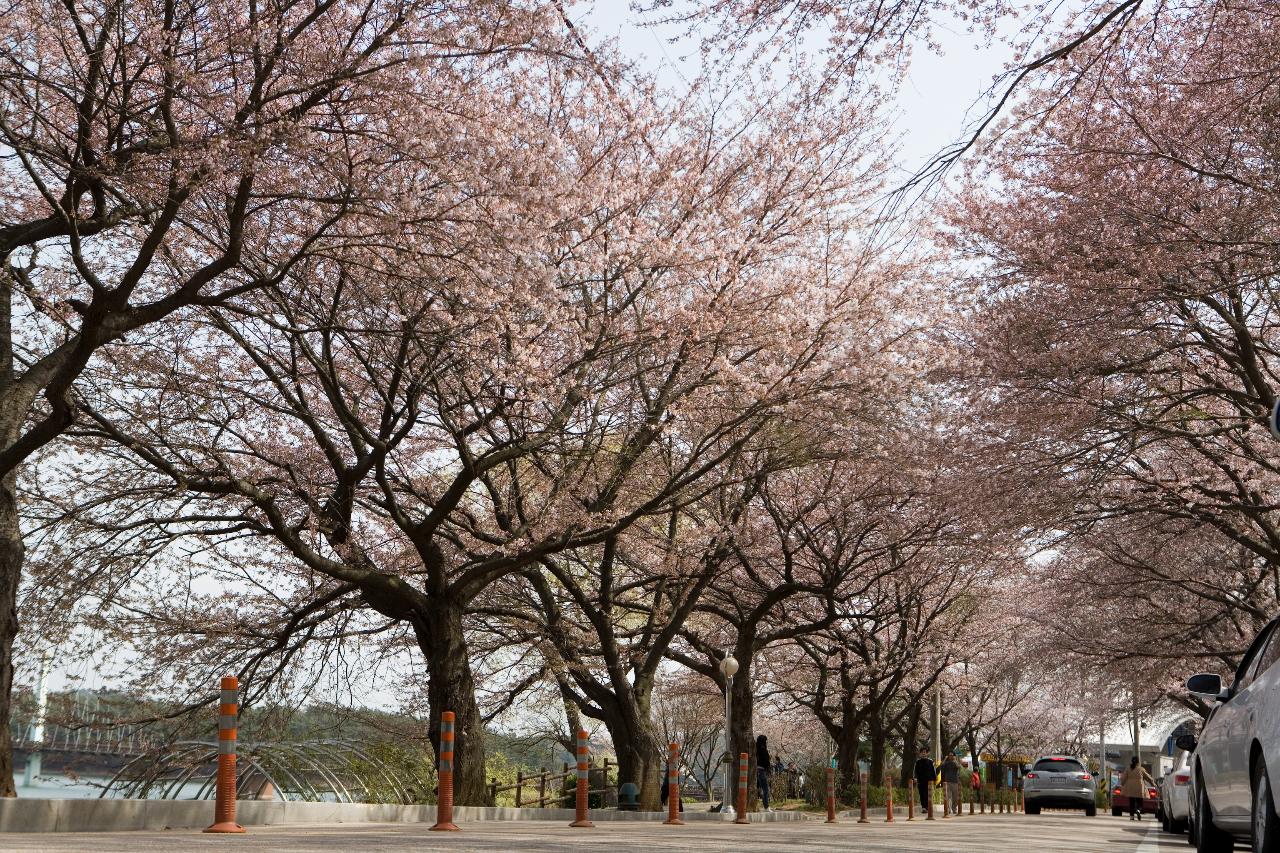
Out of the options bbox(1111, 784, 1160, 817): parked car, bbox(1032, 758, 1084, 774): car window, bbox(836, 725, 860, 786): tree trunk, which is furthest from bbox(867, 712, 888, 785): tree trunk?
bbox(1111, 784, 1160, 817): parked car

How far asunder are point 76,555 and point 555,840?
10.6m

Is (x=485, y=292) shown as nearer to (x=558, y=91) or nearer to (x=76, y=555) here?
(x=558, y=91)

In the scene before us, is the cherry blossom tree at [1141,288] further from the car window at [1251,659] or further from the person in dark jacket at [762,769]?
the person in dark jacket at [762,769]

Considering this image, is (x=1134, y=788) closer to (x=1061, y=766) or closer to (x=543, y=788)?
(x=1061, y=766)

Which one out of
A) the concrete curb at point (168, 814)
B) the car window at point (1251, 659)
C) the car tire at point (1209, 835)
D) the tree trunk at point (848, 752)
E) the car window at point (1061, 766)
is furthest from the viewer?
the car window at point (1061, 766)

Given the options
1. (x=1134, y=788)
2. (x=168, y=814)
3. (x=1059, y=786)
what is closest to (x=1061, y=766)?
(x=1059, y=786)

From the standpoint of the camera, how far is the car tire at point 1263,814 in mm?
6086

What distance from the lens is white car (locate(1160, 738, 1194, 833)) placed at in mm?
18562

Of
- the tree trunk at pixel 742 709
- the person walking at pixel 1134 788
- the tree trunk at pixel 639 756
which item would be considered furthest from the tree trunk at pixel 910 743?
the tree trunk at pixel 639 756

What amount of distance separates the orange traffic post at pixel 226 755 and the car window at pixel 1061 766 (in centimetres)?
3554

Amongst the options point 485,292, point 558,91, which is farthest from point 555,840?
point 558,91

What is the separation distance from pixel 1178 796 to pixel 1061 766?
22.1 m

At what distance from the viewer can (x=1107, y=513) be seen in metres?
21.7

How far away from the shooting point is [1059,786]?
39.3 m
